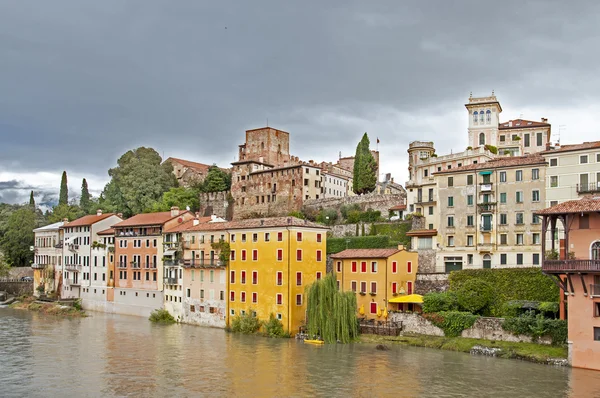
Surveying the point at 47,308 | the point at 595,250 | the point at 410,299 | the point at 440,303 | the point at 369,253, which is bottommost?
the point at 47,308

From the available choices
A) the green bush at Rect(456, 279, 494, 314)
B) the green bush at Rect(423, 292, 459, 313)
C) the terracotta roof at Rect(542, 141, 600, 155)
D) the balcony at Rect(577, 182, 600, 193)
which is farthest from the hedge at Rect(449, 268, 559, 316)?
the terracotta roof at Rect(542, 141, 600, 155)

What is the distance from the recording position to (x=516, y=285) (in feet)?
151

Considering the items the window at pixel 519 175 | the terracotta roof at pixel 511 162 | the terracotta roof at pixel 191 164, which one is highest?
the terracotta roof at pixel 191 164

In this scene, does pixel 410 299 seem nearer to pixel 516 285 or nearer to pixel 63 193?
pixel 516 285

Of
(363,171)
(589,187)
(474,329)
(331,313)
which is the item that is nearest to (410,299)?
(474,329)

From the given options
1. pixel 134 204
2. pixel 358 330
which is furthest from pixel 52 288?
pixel 358 330

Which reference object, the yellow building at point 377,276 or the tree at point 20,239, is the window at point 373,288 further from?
the tree at point 20,239

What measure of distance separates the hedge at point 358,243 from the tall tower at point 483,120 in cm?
2408

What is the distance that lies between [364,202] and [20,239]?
172ft

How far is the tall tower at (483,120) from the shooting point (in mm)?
75250

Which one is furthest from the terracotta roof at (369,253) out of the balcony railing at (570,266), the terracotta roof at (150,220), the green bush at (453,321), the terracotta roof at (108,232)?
the terracotta roof at (108,232)

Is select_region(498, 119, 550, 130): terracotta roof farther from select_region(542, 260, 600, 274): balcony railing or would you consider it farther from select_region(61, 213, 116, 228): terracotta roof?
select_region(61, 213, 116, 228): terracotta roof

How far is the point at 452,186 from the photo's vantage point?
55312 millimetres

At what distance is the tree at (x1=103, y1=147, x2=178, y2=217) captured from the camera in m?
89.3
